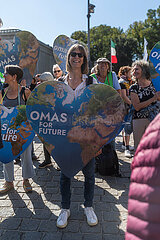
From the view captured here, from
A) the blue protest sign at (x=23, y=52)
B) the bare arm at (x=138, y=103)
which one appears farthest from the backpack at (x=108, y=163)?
the blue protest sign at (x=23, y=52)

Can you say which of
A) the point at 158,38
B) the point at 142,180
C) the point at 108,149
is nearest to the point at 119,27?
the point at 158,38

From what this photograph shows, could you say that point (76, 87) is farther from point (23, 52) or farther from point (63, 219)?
point (23, 52)

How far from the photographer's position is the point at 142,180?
715 mm

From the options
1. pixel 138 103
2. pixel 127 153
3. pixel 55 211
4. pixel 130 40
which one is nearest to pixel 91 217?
pixel 55 211

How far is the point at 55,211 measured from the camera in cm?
259

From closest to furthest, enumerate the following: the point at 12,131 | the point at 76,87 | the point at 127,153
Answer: the point at 76,87
the point at 12,131
the point at 127,153

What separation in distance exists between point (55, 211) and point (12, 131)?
1.05m

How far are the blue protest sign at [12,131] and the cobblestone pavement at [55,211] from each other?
64 centimetres

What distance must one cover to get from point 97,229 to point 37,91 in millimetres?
1489

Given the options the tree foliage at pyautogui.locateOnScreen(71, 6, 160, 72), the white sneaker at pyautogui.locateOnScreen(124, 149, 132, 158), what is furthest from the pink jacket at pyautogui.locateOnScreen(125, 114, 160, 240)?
the tree foliage at pyautogui.locateOnScreen(71, 6, 160, 72)

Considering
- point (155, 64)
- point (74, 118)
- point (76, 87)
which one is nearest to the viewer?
point (74, 118)

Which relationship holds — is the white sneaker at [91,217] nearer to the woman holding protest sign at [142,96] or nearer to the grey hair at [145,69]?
the woman holding protest sign at [142,96]

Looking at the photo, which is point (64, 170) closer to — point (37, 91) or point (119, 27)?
point (37, 91)

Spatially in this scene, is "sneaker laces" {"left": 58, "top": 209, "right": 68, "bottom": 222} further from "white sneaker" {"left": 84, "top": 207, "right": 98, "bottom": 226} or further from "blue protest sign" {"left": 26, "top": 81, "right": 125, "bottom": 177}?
"blue protest sign" {"left": 26, "top": 81, "right": 125, "bottom": 177}
